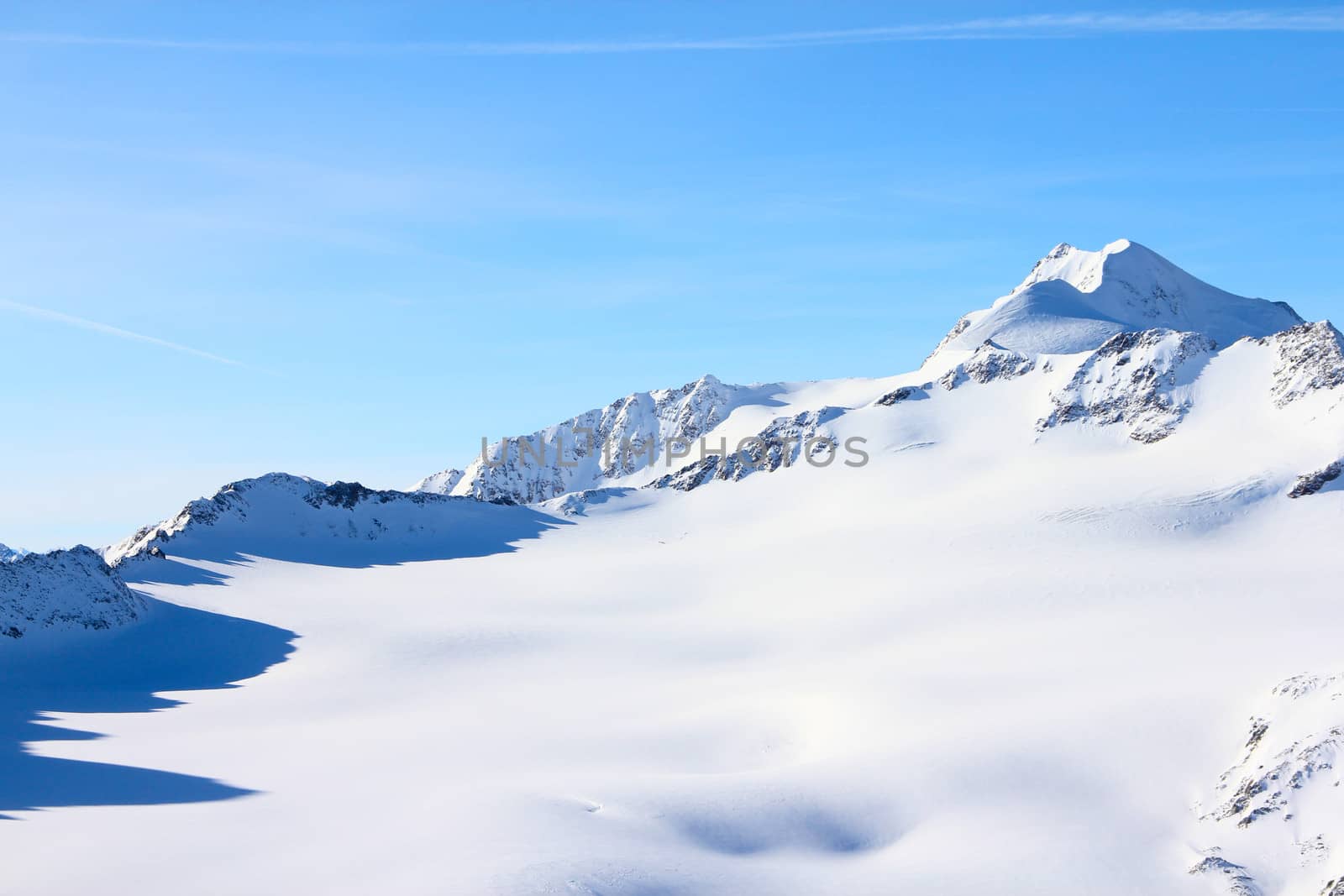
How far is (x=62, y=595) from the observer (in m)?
60.2

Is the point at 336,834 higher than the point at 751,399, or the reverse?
the point at 751,399

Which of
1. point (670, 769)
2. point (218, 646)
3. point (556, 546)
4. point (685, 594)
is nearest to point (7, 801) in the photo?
point (670, 769)

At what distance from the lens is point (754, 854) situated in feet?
91.7

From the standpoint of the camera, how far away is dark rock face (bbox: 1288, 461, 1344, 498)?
6425 cm

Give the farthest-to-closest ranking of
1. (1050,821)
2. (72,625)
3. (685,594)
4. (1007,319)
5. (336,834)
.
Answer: (1007,319) → (685,594) → (72,625) → (1050,821) → (336,834)

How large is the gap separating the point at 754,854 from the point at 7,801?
63.5 ft

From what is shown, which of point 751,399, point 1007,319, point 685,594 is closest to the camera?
point 685,594

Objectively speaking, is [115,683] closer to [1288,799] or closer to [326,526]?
[326,526]

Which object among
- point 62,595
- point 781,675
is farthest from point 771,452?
point 62,595

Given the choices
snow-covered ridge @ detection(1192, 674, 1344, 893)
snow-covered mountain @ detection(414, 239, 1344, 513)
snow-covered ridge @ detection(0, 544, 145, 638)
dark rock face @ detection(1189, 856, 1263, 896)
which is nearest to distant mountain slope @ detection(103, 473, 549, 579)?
snow-covered mountain @ detection(414, 239, 1344, 513)

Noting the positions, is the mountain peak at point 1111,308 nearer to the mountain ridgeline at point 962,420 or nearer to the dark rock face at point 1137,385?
the mountain ridgeline at point 962,420

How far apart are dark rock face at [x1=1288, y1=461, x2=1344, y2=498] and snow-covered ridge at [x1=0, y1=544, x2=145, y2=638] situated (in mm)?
62817

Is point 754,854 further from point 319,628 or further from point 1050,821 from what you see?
point 319,628

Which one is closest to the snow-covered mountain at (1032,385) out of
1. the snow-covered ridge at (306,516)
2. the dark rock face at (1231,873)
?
the snow-covered ridge at (306,516)
